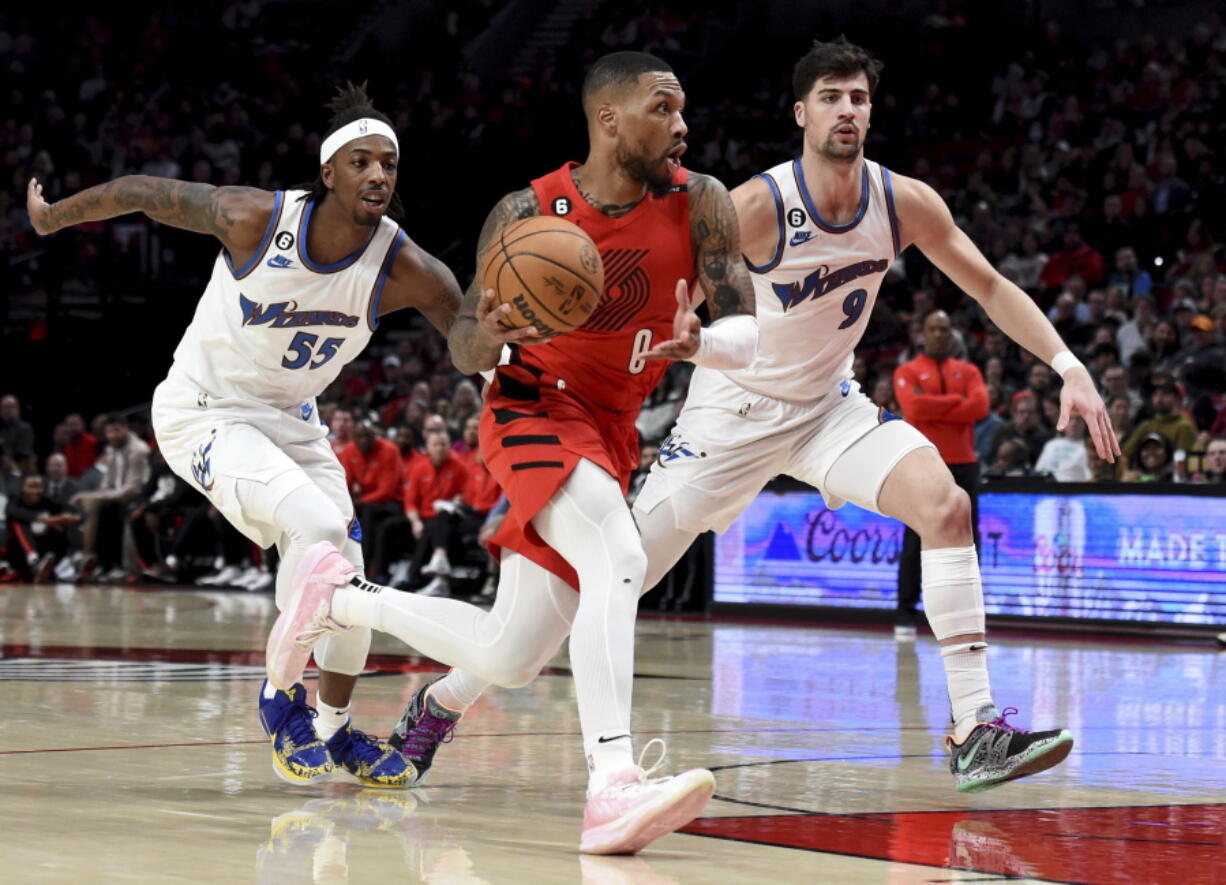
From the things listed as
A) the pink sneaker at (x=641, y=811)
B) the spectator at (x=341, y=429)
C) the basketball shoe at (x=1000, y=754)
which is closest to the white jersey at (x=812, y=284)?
the basketball shoe at (x=1000, y=754)

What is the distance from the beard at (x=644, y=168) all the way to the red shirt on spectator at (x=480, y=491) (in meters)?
11.1

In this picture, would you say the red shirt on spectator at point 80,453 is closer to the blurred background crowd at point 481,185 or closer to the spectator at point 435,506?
the blurred background crowd at point 481,185

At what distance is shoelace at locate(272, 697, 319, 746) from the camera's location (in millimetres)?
5301

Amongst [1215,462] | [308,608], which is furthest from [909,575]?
[308,608]

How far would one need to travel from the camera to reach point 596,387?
15.9 feet

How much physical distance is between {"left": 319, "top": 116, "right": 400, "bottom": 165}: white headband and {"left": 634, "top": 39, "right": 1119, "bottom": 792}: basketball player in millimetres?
1189

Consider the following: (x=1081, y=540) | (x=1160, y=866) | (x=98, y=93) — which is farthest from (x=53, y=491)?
(x=1160, y=866)

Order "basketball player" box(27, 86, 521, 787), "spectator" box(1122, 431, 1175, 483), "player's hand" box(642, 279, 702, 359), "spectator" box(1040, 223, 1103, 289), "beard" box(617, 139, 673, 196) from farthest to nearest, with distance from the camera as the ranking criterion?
1. "spectator" box(1040, 223, 1103, 289)
2. "spectator" box(1122, 431, 1175, 483)
3. "basketball player" box(27, 86, 521, 787)
4. "beard" box(617, 139, 673, 196)
5. "player's hand" box(642, 279, 702, 359)

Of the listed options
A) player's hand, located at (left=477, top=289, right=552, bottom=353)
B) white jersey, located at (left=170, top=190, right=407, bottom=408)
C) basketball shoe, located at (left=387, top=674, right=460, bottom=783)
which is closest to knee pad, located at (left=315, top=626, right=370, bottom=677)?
basketball shoe, located at (left=387, top=674, right=460, bottom=783)

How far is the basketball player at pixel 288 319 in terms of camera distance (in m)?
5.59

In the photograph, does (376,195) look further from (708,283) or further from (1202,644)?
(1202,644)

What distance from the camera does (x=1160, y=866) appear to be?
4.10 metres

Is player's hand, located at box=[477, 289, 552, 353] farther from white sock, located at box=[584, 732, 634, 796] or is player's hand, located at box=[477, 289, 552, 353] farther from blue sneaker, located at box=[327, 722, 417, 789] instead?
blue sneaker, located at box=[327, 722, 417, 789]

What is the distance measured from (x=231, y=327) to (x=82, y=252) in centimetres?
1858
